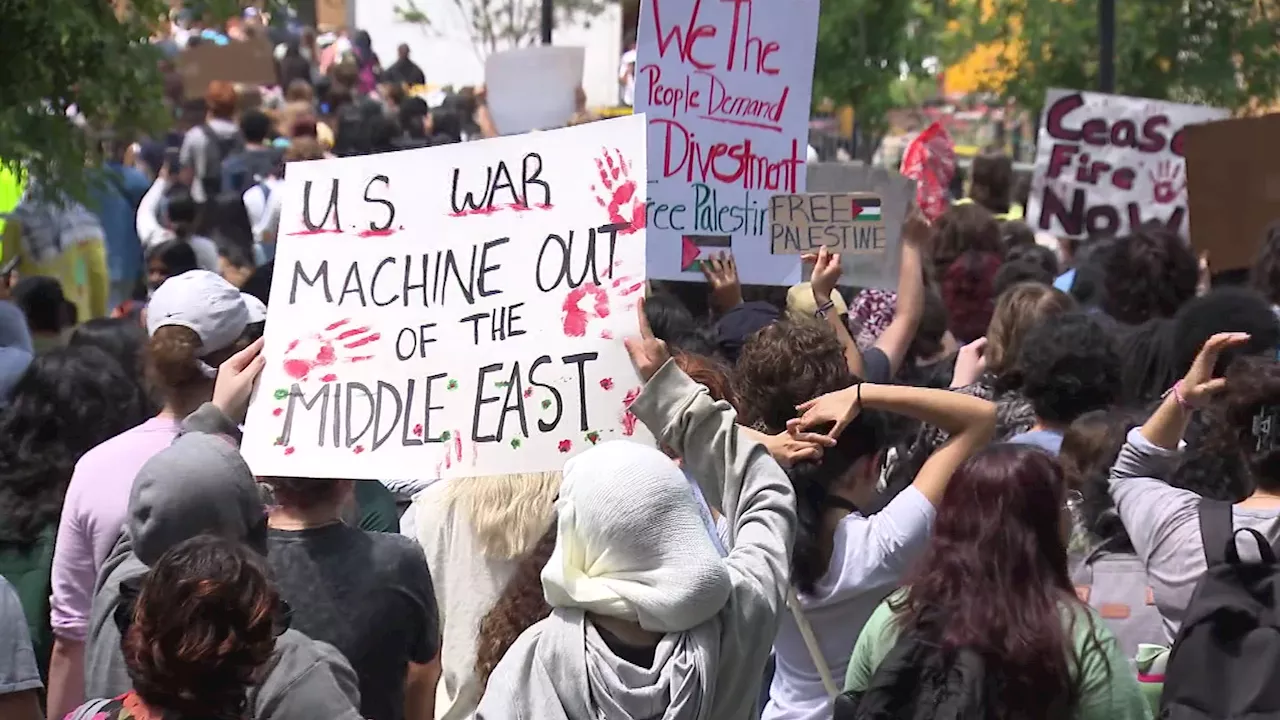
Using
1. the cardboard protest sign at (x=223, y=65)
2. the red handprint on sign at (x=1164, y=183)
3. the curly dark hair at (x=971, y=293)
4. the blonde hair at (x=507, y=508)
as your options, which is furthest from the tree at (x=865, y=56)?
the blonde hair at (x=507, y=508)

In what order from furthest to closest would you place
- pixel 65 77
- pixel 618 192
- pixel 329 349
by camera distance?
pixel 65 77 < pixel 329 349 < pixel 618 192

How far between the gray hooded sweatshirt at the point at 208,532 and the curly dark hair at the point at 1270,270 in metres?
4.23

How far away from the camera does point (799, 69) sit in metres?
6.61

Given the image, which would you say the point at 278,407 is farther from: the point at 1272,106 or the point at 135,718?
the point at 1272,106

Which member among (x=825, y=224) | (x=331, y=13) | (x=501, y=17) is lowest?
(x=331, y=13)

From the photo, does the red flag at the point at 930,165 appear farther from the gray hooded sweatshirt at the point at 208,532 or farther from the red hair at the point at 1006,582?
the gray hooded sweatshirt at the point at 208,532

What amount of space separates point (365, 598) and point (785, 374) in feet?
3.39

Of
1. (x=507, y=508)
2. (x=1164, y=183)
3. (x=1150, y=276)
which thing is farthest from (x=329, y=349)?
(x=1164, y=183)

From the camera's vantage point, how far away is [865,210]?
20.9ft

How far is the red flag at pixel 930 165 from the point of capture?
9234 millimetres

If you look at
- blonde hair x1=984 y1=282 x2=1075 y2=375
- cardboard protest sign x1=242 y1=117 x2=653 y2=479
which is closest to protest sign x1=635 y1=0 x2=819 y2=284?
blonde hair x1=984 y1=282 x2=1075 y2=375

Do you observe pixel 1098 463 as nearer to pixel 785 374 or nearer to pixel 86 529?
pixel 785 374

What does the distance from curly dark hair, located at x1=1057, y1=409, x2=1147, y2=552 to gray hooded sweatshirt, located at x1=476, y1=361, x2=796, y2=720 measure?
1184 millimetres

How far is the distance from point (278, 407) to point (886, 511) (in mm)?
1428
